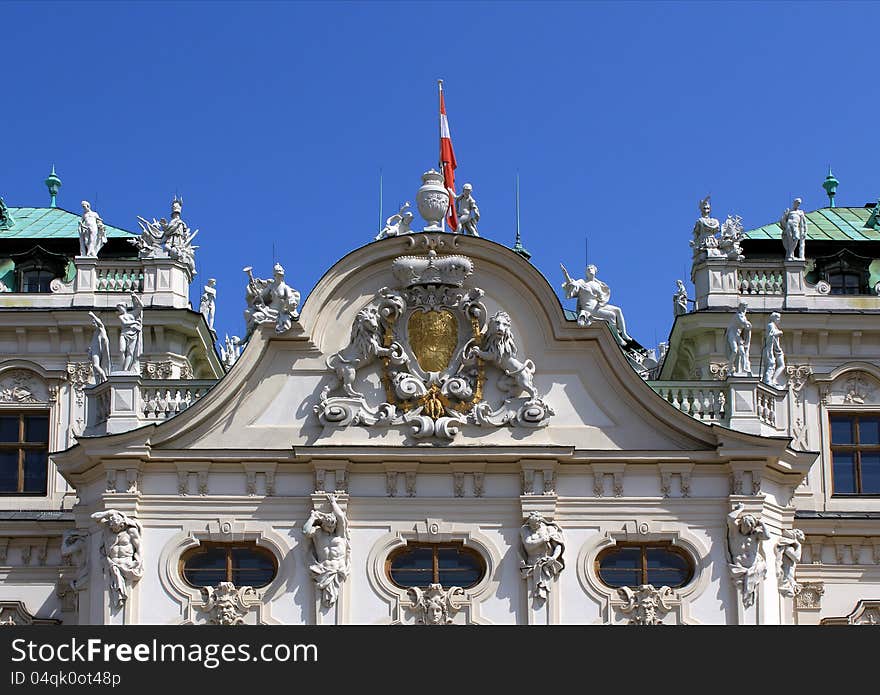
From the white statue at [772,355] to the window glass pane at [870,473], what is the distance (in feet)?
13.0

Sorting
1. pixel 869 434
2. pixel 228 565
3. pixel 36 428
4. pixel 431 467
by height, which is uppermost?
pixel 36 428

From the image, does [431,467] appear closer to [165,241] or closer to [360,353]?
[360,353]

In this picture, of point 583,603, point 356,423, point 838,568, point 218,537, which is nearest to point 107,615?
point 218,537

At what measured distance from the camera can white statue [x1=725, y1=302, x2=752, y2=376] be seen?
42.2 m

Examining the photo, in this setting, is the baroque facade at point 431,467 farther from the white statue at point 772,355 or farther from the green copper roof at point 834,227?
the green copper roof at point 834,227

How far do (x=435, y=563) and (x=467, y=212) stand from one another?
7.00m

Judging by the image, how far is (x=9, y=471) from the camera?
1813 inches

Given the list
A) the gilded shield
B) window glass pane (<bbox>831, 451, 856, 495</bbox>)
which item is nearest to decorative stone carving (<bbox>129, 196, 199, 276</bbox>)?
the gilded shield

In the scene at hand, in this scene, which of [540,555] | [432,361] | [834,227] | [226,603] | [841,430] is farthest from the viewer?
[834,227]

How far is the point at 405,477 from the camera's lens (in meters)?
41.1

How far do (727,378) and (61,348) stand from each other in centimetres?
1412

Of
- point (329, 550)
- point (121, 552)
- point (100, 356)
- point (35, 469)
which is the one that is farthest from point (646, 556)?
point (35, 469)
